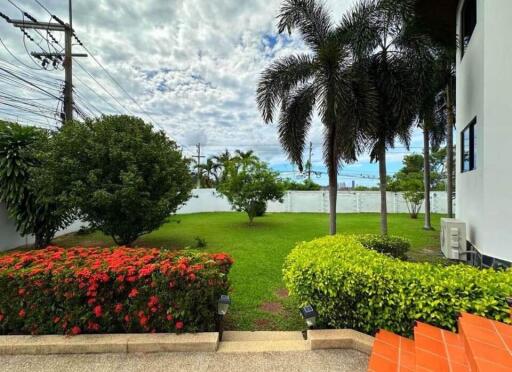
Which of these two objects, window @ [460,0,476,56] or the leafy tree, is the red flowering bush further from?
window @ [460,0,476,56]

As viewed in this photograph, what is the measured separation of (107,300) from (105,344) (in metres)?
0.42

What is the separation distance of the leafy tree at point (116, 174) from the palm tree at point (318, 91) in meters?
3.30

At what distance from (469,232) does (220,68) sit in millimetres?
9131

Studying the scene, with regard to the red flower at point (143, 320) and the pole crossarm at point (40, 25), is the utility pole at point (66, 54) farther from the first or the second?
the red flower at point (143, 320)

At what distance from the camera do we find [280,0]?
7.22 metres

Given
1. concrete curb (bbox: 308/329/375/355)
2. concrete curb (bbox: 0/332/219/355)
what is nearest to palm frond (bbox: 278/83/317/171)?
concrete curb (bbox: 308/329/375/355)

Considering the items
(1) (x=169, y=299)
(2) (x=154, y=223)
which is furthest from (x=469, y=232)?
(2) (x=154, y=223)

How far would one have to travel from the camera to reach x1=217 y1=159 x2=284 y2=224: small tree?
12.8 meters

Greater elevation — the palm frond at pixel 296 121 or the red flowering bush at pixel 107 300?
the palm frond at pixel 296 121

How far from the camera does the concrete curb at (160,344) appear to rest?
2605mm

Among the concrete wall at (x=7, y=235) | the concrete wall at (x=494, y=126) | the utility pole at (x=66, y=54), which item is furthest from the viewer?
the utility pole at (x=66, y=54)

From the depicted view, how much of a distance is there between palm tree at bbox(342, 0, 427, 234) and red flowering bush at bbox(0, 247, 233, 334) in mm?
6082

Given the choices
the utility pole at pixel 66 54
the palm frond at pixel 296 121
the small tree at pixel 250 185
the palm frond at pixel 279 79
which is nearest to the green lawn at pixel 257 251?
the small tree at pixel 250 185

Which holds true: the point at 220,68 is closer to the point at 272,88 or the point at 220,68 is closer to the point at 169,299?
the point at 272,88
